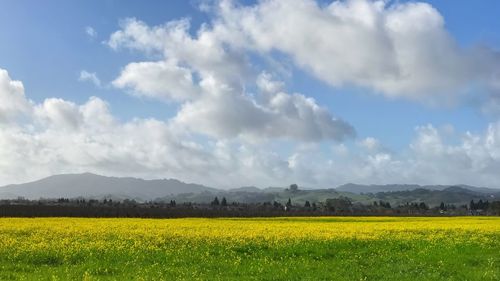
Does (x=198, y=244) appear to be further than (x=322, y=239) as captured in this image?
No

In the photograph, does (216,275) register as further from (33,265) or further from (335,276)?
(33,265)

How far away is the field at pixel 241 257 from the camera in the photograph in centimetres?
2264

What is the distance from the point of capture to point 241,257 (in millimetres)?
28125

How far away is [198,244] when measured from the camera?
Result: 32.4 meters

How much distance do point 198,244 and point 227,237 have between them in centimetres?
390

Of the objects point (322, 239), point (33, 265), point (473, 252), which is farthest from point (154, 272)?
point (473, 252)

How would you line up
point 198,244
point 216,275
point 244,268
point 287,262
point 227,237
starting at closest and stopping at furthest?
point 216,275 < point 244,268 < point 287,262 < point 198,244 < point 227,237

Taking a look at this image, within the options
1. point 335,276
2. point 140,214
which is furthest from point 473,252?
point 140,214

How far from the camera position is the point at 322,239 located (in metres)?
36.5

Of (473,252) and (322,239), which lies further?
(322,239)

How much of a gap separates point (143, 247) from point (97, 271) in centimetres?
745

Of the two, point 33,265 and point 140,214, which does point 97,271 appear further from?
point 140,214

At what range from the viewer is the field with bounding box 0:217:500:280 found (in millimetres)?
22641

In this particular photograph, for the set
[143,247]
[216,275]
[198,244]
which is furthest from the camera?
[198,244]
